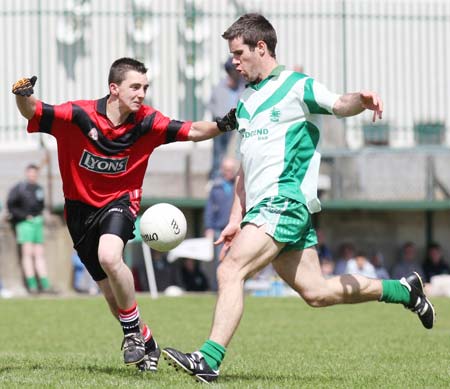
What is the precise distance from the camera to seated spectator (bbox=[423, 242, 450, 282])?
21.1 m

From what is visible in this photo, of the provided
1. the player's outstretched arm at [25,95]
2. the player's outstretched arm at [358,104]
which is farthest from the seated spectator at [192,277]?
the player's outstretched arm at [358,104]

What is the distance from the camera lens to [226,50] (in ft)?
75.3

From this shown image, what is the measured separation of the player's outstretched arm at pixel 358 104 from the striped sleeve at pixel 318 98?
0.06m

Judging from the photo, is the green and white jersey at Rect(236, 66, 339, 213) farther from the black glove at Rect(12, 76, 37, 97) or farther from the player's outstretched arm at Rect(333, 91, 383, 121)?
the black glove at Rect(12, 76, 37, 97)

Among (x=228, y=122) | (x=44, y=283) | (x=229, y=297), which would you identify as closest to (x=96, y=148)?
(x=228, y=122)

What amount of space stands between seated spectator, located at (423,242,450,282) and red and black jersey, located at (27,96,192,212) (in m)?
12.8

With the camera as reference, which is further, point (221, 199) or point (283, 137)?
point (221, 199)

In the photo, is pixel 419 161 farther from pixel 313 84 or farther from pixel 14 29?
pixel 313 84

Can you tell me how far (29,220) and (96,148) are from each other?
1147cm

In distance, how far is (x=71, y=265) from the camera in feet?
67.6

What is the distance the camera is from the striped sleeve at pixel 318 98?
7871mm

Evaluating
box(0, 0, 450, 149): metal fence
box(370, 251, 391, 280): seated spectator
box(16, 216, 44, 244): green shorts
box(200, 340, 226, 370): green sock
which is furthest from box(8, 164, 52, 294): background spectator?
box(200, 340, 226, 370): green sock

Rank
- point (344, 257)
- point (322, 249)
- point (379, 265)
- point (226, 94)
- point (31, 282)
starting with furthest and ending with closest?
point (379, 265)
point (344, 257)
point (322, 249)
point (31, 282)
point (226, 94)

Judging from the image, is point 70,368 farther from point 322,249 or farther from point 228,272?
point 322,249
